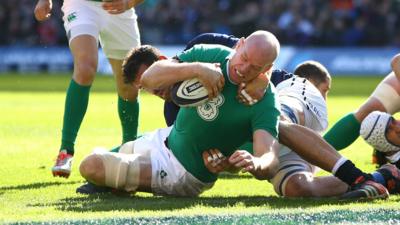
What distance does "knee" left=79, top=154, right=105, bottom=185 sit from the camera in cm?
593

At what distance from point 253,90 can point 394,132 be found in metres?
1.29

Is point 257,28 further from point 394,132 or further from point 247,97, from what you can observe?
point 247,97

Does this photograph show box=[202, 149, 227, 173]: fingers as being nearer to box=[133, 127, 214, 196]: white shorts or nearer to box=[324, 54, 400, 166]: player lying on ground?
box=[133, 127, 214, 196]: white shorts

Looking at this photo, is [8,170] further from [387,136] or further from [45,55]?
[45,55]

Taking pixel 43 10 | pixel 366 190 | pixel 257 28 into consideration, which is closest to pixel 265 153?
pixel 366 190

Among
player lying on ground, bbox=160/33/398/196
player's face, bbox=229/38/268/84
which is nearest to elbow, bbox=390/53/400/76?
player lying on ground, bbox=160/33/398/196

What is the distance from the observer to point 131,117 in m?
8.02

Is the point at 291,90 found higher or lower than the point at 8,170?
higher

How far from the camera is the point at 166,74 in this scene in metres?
5.57

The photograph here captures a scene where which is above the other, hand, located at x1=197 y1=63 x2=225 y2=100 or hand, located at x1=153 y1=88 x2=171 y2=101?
hand, located at x1=197 y1=63 x2=225 y2=100

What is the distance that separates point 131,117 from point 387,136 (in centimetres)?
246

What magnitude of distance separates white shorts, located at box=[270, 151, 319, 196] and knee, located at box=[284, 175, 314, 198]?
0.08 feet

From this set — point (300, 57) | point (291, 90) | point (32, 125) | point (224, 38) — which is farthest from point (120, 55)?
point (300, 57)

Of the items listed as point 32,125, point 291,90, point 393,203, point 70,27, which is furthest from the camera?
point 32,125
